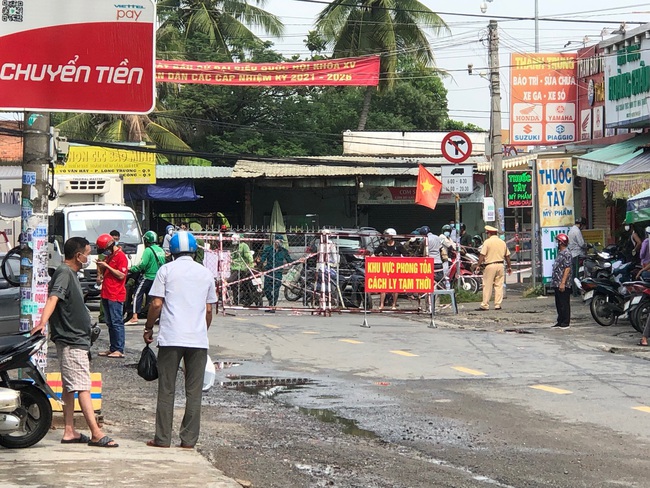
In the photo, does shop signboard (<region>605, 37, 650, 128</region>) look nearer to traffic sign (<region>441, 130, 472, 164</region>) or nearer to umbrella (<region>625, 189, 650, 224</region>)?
traffic sign (<region>441, 130, 472, 164</region>)

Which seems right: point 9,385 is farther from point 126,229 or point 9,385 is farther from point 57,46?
point 126,229

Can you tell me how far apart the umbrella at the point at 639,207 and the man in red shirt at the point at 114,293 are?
9224 mm

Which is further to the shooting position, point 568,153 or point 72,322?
point 568,153

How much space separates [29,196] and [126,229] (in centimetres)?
1724

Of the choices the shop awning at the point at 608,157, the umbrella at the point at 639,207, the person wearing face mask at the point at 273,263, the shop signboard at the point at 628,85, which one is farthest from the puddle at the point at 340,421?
the shop signboard at the point at 628,85

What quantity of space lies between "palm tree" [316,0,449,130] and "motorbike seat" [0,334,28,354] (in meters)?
33.6

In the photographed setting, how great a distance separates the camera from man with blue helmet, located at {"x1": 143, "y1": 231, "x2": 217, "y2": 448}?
8.27 meters

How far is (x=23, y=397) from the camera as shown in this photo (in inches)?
324

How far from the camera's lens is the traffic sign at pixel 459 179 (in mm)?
22281

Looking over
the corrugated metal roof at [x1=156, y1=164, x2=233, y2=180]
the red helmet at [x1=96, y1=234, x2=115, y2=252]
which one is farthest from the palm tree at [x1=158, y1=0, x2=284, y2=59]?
the red helmet at [x1=96, y1=234, x2=115, y2=252]

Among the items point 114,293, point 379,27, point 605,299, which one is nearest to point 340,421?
point 114,293

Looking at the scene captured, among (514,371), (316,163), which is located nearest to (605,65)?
(316,163)

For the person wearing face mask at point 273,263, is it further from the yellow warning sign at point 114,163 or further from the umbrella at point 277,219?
the umbrella at point 277,219

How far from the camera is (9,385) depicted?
8.21m
